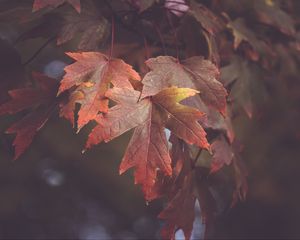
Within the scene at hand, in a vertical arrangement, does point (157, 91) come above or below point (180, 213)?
above

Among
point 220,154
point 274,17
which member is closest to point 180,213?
point 220,154

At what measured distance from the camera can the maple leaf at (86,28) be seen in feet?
3.69

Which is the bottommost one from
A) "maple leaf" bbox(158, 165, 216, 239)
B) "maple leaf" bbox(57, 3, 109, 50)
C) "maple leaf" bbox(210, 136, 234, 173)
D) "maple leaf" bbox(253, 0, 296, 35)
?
"maple leaf" bbox(158, 165, 216, 239)

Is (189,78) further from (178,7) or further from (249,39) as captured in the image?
(249,39)

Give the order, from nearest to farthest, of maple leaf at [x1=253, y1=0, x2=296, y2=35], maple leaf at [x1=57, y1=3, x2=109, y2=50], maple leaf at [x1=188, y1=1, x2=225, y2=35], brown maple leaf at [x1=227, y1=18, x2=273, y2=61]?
maple leaf at [x1=57, y1=3, x2=109, y2=50], maple leaf at [x1=188, y1=1, x2=225, y2=35], brown maple leaf at [x1=227, y1=18, x2=273, y2=61], maple leaf at [x1=253, y1=0, x2=296, y2=35]

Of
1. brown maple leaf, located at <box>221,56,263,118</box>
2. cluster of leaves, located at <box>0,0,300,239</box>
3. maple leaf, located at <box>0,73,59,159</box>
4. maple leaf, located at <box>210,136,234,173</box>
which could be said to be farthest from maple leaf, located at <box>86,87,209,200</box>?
brown maple leaf, located at <box>221,56,263,118</box>

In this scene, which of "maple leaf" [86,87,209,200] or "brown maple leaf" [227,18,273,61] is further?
"brown maple leaf" [227,18,273,61]

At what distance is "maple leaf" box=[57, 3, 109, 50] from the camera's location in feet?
3.69

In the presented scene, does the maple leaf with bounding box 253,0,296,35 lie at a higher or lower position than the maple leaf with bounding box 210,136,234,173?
higher

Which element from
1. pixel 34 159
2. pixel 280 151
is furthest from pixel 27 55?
pixel 280 151

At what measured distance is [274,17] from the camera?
1577 millimetres

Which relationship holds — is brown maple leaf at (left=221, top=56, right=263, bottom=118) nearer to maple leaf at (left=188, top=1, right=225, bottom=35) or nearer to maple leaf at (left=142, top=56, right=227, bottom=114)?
maple leaf at (left=188, top=1, right=225, bottom=35)

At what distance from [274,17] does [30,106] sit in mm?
925

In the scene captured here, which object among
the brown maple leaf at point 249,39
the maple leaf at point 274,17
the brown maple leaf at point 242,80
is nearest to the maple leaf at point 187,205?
the brown maple leaf at point 242,80
